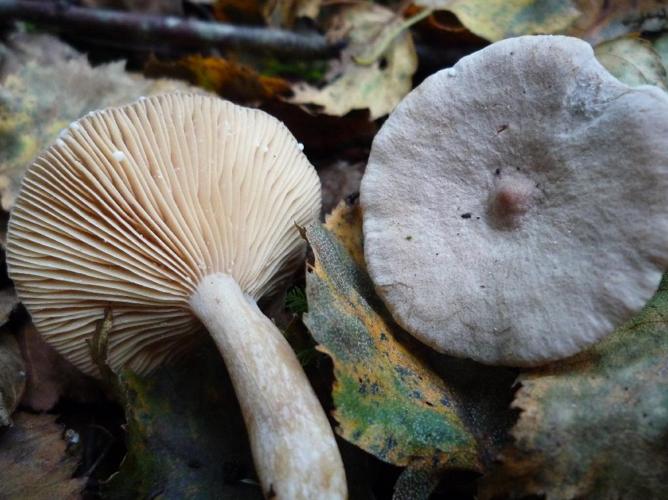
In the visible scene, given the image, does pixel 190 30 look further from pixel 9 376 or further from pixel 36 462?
pixel 36 462

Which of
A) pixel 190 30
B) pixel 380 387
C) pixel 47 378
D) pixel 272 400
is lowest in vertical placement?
pixel 47 378

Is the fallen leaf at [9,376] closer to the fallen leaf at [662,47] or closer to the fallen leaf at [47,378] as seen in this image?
the fallen leaf at [47,378]

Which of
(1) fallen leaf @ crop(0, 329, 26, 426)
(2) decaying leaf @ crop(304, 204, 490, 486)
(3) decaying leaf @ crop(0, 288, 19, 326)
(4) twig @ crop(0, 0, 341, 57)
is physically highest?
(4) twig @ crop(0, 0, 341, 57)

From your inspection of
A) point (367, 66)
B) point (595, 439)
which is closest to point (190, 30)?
point (367, 66)

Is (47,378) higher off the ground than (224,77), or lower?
lower

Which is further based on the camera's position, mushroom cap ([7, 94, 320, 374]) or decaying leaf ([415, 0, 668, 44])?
decaying leaf ([415, 0, 668, 44])

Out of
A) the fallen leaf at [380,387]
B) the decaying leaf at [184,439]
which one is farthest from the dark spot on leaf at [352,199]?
the decaying leaf at [184,439]

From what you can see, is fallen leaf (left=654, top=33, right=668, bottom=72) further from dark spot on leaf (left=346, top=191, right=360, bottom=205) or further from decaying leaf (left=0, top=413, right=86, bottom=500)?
decaying leaf (left=0, top=413, right=86, bottom=500)

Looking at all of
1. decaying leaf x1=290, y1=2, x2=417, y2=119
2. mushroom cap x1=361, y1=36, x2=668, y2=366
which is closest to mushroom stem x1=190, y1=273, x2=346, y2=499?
mushroom cap x1=361, y1=36, x2=668, y2=366
